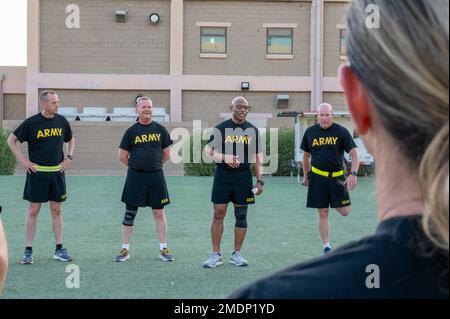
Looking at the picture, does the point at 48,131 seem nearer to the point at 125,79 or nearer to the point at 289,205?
the point at 289,205

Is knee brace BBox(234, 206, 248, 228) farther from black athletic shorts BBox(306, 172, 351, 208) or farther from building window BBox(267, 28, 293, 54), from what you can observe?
building window BBox(267, 28, 293, 54)

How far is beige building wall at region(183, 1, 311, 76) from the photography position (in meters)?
30.4

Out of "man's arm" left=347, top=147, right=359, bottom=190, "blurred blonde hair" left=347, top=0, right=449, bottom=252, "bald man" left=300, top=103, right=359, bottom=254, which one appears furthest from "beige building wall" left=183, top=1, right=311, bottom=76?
"blurred blonde hair" left=347, top=0, right=449, bottom=252

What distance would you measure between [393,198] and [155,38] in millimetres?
29871

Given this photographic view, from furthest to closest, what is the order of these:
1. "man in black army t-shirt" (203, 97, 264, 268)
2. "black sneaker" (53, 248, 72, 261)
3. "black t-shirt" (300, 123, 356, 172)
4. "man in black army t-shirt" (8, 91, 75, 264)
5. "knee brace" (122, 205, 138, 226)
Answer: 1. "black t-shirt" (300, 123, 356, 172)
2. "knee brace" (122, 205, 138, 226)
3. "man in black army t-shirt" (8, 91, 75, 264)
4. "man in black army t-shirt" (203, 97, 264, 268)
5. "black sneaker" (53, 248, 72, 261)

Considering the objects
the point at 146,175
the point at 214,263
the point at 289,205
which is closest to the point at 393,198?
the point at 214,263

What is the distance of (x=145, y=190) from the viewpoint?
8570 millimetres

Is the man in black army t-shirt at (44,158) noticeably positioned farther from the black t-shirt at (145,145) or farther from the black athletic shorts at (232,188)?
the black athletic shorts at (232,188)

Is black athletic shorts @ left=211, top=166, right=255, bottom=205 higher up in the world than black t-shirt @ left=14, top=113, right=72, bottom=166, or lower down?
lower down

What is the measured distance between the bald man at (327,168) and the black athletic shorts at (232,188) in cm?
103

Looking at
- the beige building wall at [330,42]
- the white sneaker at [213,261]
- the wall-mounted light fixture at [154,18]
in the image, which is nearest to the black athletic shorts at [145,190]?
the white sneaker at [213,261]

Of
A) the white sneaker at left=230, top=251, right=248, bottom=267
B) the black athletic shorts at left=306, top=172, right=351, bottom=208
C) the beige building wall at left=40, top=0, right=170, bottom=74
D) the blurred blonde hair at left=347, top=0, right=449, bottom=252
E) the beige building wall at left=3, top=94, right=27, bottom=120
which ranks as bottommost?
the white sneaker at left=230, top=251, right=248, bottom=267

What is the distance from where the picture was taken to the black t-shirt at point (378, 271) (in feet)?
3.35

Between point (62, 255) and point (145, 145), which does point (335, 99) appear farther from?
point (62, 255)
